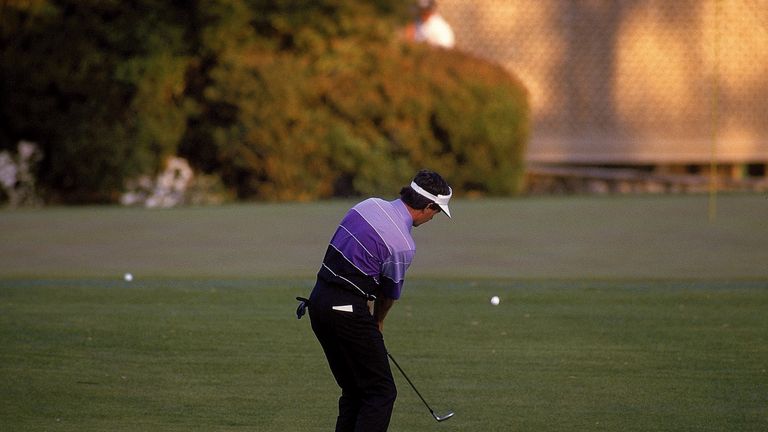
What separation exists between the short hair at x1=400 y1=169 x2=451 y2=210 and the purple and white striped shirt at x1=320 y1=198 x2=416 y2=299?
52 millimetres

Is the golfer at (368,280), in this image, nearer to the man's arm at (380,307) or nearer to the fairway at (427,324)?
the man's arm at (380,307)

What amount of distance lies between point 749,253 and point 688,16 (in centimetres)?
2046

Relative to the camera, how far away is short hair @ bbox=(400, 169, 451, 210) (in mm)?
7305

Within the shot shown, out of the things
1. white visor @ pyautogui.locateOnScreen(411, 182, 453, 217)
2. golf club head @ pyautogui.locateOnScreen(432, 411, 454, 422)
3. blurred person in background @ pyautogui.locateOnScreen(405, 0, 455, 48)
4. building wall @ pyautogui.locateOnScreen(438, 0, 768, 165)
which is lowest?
building wall @ pyautogui.locateOnScreen(438, 0, 768, 165)

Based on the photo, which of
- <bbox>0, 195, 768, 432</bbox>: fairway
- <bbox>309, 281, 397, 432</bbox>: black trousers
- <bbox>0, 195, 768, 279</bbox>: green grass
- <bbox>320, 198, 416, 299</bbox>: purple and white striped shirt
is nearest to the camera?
<bbox>320, 198, 416, 299</bbox>: purple and white striped shirt

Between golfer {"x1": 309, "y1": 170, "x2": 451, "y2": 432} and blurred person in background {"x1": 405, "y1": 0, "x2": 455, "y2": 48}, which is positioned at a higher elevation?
golfer {"x1": 309, "y1": 170, "x2": 451, "y2": 432}

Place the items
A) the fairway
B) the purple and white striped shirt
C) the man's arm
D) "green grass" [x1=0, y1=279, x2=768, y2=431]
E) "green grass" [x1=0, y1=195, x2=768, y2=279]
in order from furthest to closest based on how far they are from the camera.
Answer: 1. "green grass" [x1=0, y1=195, x2=768, y2=279]
2. the fairway
3. "green grass" [x1=0, y1=279, x2=768, y2=431]
4. the man's arm
5. the purple and white striped shirt

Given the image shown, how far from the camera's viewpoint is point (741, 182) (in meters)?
36.3

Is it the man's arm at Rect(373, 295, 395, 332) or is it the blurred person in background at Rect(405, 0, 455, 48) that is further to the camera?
the blurred person in background at Rect(405, 0, 455, 48)

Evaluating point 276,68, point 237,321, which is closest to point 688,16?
point 276,68

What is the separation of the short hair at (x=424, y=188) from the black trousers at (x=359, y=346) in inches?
21.9

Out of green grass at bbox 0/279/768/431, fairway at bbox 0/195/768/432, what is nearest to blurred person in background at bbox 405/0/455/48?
fairway at bbox 0/195/768/432

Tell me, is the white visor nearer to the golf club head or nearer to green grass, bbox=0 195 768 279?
the golf club head

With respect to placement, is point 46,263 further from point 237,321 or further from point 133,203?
point 133,203
